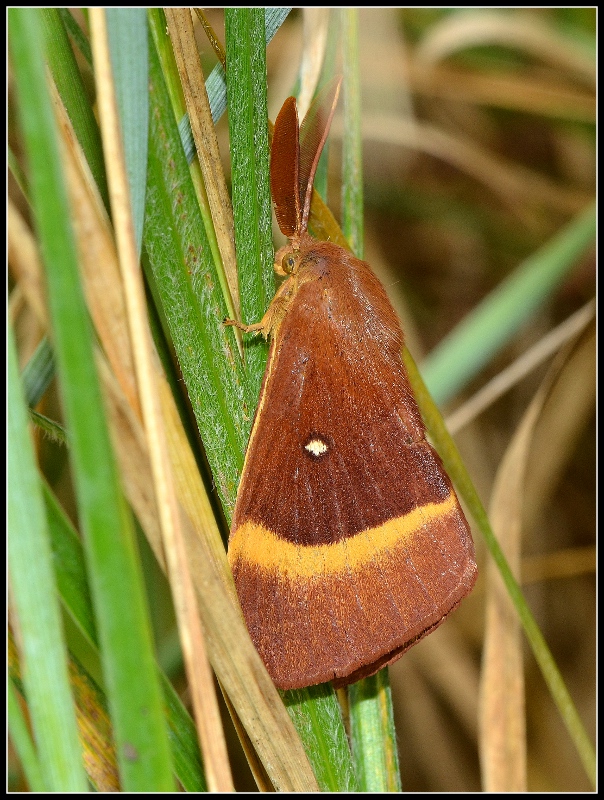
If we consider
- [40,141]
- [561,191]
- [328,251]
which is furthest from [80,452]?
[561,191]

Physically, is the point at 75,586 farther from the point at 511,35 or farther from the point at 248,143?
the point at 511,35

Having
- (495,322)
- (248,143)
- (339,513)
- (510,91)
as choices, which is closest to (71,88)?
(248,143)

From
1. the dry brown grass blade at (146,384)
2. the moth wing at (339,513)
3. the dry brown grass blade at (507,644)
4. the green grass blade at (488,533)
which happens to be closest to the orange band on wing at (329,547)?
the moth wing at (339,513)

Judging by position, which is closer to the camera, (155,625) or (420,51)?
(155,625)

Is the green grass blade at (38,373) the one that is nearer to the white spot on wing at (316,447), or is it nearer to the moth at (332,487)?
the moth at (332,487)

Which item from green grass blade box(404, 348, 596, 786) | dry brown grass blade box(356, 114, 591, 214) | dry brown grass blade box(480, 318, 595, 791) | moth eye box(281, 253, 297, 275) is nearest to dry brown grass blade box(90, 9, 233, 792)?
moth eye box(281, 253, 297, 275)

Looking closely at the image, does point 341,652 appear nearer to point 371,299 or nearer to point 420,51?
point 371,299

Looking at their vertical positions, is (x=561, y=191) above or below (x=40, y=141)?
above
